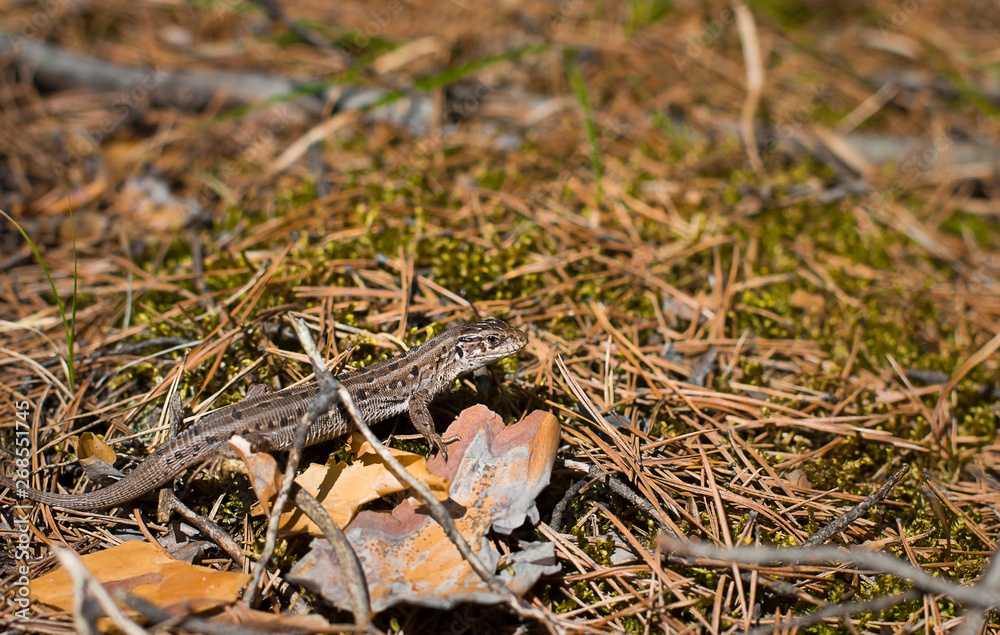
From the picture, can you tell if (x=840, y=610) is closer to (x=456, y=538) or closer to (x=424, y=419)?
(x=456, y=538)

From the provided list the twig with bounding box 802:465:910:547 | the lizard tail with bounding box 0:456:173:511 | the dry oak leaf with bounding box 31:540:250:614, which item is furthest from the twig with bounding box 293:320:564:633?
the twig with bounding box 802:465:910:547

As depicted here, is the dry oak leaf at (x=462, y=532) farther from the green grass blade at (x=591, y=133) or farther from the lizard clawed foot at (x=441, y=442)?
the green grass blade at (x=591, y=133)

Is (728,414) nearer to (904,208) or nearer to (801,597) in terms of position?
(801,597)

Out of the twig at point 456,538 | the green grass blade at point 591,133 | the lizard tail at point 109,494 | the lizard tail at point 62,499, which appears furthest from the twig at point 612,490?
the green grass blade at point 591,133

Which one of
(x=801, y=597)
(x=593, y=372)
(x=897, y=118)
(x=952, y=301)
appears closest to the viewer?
(x=801, y=597)

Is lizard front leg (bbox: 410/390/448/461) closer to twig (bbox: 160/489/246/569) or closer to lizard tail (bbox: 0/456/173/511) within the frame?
twig (bbox: 160/489/246/569)

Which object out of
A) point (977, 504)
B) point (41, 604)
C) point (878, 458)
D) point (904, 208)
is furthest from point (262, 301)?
point (904, 208)
